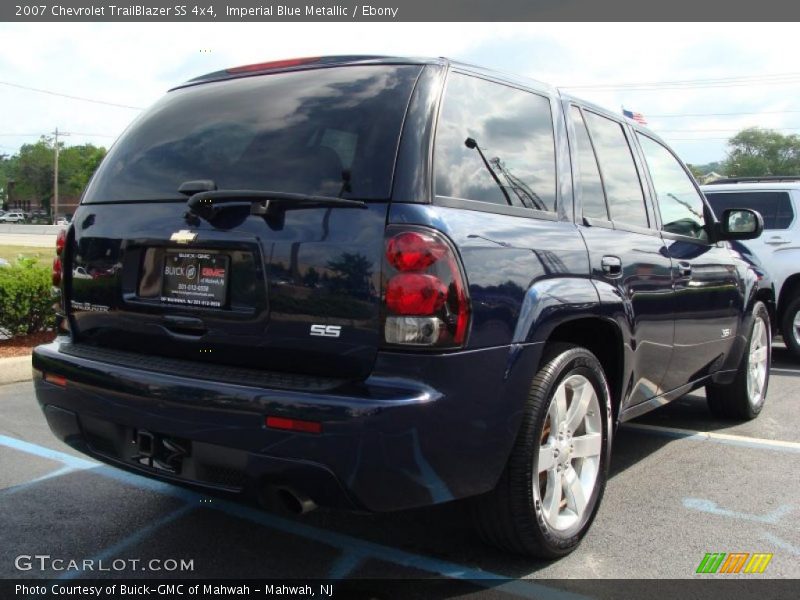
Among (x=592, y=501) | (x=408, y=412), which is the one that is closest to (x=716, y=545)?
(x=592, y=501)

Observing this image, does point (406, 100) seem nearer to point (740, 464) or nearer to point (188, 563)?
point (188, 563)

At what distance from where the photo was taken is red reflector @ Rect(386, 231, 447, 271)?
2467 millimetres

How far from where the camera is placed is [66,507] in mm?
3645

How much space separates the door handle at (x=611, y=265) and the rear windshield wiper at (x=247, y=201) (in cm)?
130

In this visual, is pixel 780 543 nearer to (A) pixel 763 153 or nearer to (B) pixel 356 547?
(B) pixel 356 547

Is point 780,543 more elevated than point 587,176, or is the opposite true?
point 587,176

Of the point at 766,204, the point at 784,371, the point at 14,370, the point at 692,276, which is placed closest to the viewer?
the point at 692,276

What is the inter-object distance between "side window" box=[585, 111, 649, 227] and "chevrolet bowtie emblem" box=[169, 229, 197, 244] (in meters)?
2.00

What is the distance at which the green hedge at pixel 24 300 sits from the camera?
23.6ft

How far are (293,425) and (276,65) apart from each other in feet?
5.14

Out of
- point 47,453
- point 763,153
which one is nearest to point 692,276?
point 47,453

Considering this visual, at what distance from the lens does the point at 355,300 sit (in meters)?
2.50

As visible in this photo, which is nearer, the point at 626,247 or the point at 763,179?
the point at 626,247

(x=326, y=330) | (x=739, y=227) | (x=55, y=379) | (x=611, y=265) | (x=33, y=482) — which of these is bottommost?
(x=33, y=482)
